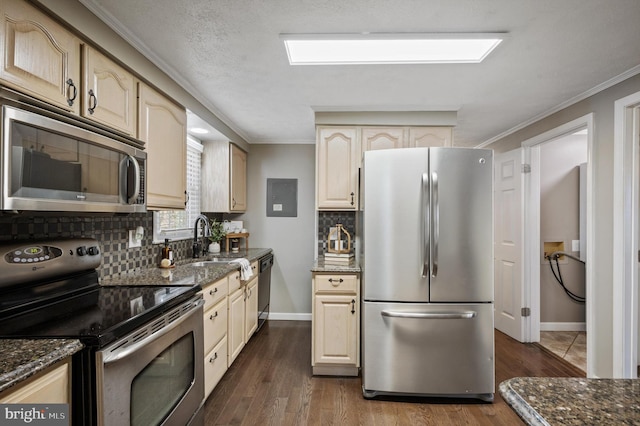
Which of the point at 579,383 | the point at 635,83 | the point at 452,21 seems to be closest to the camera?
the point at 579,383

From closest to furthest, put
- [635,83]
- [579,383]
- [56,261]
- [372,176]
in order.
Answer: [579,383] → [56,261] → [635,83] → [372,176]

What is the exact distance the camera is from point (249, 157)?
168 inches

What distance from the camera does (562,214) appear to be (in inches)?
147

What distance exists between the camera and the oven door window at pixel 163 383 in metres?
1.28

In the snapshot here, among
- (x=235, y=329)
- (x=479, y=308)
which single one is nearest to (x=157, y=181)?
(x=235, y=329)

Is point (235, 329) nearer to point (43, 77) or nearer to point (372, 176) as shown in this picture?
point (372, 176)

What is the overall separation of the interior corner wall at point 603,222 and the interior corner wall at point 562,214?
130 centimetres

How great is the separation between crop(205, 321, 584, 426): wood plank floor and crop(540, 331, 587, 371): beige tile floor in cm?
12

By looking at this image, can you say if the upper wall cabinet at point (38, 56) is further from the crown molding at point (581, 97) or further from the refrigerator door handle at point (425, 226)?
the crown molding at point (581, 97)

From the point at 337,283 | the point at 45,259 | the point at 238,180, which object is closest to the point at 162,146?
the point at 45,259

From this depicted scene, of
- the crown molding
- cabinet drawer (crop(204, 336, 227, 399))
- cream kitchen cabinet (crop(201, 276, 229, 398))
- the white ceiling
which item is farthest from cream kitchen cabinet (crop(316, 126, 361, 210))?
the crown molding

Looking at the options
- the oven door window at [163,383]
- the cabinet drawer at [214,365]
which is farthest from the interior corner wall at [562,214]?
the oven door window at [163,383]

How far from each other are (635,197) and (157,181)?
3296 millimetres

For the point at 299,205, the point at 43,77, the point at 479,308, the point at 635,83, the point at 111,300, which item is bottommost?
the point at 479,308
